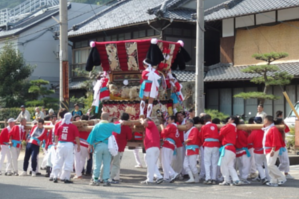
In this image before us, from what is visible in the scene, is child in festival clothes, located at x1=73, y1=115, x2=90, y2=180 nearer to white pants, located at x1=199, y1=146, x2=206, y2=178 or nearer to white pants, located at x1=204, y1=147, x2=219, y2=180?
white pants, located at x1=199, y1=146, x2=206, y2=178

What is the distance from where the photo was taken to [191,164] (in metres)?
12.9

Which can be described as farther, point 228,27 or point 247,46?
point 228,27

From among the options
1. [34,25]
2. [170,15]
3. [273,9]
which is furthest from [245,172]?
[34,25]

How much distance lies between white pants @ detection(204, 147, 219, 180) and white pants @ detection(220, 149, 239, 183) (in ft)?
1.42

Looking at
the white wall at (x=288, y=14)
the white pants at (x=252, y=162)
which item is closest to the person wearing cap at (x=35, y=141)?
the white pants at (x=252, y=162)

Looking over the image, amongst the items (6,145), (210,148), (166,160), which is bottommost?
(166,160)

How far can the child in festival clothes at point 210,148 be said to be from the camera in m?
12.6

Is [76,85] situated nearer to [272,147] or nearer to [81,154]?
[81,154]

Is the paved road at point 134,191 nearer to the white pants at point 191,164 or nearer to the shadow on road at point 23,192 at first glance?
the shadow on road at point 23,192

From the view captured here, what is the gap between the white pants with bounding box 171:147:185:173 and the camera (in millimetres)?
13711

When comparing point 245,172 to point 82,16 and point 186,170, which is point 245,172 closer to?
point 186,170

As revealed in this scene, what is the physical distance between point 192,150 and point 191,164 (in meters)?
0.35

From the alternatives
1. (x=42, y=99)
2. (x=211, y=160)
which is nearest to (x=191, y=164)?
(x=211, y=160)

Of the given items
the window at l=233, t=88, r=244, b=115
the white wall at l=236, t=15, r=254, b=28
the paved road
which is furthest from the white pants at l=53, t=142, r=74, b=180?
the white wall at l=236, t=15, r=254, b=28
